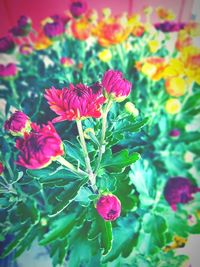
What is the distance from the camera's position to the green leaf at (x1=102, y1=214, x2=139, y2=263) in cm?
71

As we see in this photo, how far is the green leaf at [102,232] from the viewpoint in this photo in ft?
2.19

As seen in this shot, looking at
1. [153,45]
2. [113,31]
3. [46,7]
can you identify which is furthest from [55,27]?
[153,45]

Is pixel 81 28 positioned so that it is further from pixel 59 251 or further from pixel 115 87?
pixel 59 251

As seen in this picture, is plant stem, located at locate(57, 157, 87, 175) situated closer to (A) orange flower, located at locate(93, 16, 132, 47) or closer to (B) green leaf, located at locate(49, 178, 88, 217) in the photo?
→ (B) green leaf, located at locate(49, 178, 88, 217)

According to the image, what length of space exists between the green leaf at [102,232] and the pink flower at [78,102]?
0.66 ft

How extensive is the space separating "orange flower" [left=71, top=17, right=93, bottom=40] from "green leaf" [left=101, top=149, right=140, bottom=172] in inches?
17.5

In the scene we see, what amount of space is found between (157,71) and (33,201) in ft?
1.46

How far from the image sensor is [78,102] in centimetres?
62

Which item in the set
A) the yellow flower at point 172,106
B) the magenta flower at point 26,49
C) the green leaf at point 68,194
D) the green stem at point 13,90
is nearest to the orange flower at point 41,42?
the magenta flower at point 26,49

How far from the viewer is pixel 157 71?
91 cm

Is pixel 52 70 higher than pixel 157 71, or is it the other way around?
pixel 52 70

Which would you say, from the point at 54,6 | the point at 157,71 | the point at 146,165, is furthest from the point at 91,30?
the point at 146,165

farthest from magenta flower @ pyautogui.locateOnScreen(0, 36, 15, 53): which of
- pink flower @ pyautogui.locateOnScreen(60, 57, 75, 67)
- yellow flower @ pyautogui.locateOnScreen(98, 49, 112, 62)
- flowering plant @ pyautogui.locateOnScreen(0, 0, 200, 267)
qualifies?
yellow flower @ pyautogui.locateOnScreen(98, 49, 112, 62)

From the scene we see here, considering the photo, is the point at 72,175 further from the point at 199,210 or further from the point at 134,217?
the point at 199,210
